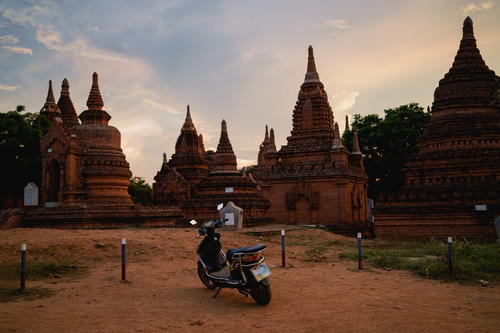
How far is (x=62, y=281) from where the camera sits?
32.6 ft

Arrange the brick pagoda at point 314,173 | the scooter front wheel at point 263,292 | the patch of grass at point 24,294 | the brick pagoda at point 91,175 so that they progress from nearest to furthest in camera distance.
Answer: the scooter front wheel at point 263,292, the patch of grass at point 24,294, the brick pagoda at point 91,175, the brick pagoda at point 314,173

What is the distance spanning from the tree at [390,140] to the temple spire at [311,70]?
9.14m

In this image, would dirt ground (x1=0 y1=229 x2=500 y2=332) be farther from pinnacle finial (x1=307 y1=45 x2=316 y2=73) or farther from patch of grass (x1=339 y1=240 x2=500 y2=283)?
pinnacle finial (x1=307 y1=45 x2=316 y2=73)

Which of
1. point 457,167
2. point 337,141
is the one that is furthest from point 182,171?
point 457,167

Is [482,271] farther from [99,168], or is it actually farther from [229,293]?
[99,168]

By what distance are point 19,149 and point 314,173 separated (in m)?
20.9

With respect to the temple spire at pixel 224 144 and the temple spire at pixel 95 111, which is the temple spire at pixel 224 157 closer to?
the temple spire at pixel 224 144

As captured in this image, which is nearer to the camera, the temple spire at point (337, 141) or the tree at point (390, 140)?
the temple spire at point (337, 141)

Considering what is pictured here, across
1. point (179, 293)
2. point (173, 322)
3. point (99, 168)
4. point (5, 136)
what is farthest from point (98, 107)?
point (173, 322)

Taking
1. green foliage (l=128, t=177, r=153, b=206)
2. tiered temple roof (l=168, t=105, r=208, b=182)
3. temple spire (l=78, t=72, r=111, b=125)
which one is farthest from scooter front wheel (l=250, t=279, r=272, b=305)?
green foliage (l=128, t=177, r=153, b=206)

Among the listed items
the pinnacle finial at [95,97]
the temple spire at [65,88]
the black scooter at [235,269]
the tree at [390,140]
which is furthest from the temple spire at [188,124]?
the black scooter at [235,269]

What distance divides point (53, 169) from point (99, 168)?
3095 mm

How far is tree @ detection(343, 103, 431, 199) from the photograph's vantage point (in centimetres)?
3844

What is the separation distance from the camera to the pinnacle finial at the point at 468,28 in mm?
26459
